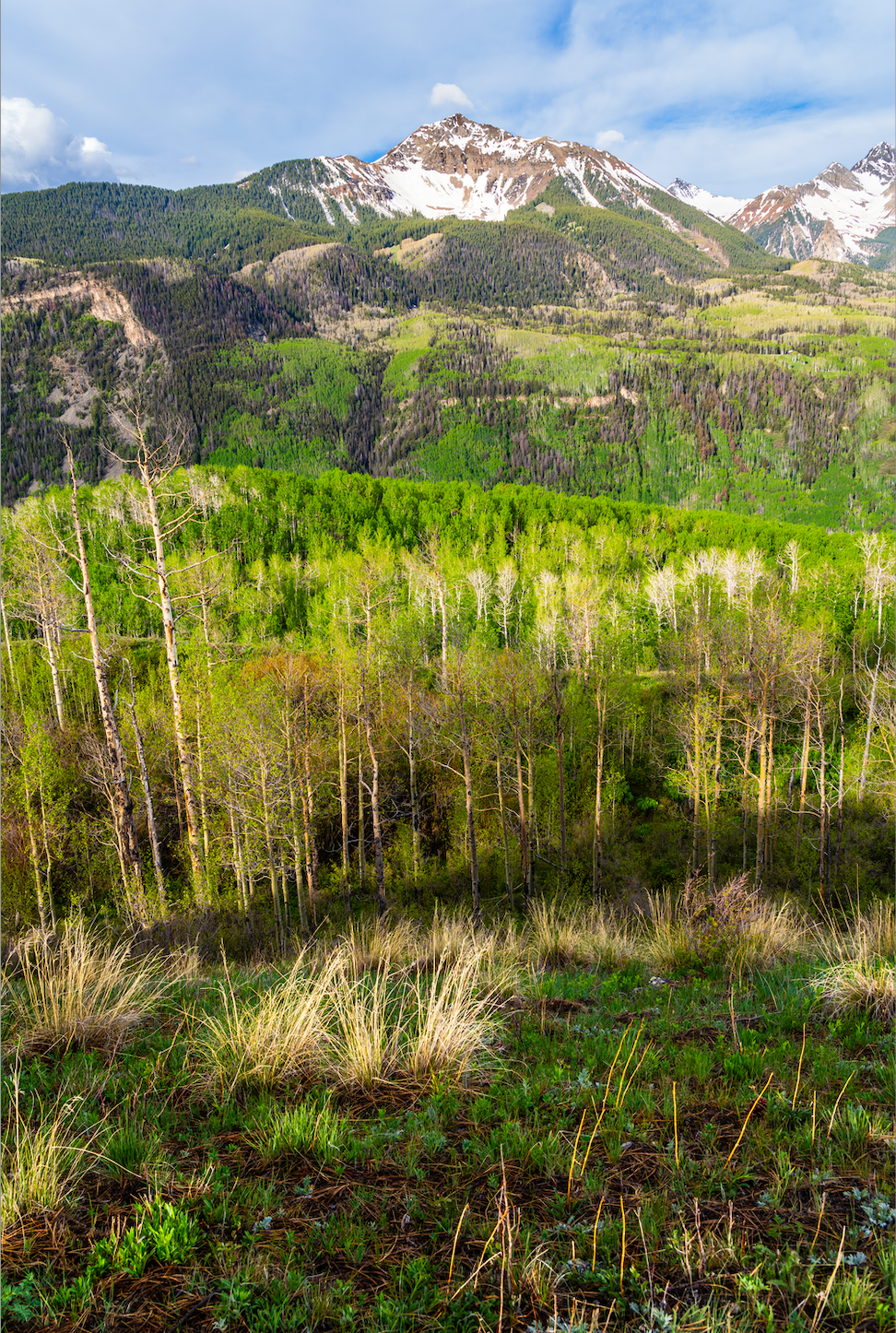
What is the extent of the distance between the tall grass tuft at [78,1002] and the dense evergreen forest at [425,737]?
7932mm

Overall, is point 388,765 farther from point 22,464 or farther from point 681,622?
point 22,464

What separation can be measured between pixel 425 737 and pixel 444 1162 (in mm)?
26518

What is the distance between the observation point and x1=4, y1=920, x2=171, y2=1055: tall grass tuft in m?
4.52

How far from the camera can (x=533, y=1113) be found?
3.54 metres

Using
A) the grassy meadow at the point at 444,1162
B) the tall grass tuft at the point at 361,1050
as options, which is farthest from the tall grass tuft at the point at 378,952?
the tall grass tuft at the point at 361,1050

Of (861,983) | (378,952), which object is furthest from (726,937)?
(378,952)

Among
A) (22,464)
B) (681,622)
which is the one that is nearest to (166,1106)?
(681,622)

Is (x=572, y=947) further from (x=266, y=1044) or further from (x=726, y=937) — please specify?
(x=266, y=1044)

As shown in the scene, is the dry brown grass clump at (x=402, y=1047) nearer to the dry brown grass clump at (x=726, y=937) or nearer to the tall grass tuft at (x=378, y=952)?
the tall grass tuft at (x=378, y=952)

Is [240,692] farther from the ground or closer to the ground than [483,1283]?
closer to the ground

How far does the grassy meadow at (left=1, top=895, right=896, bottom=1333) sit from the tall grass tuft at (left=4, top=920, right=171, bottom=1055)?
0.11 feet

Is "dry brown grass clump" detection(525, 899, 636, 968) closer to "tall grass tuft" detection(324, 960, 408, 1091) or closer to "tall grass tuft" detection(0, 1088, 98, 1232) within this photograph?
"tall grass tuft" detection(324, 960, 408, 1091)

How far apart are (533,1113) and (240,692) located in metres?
21.9

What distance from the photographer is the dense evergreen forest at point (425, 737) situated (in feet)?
69.1
